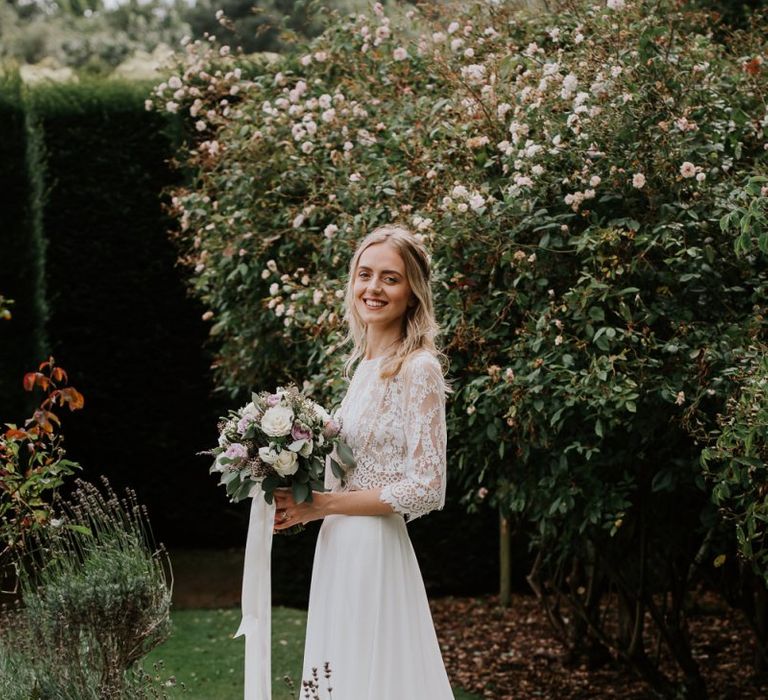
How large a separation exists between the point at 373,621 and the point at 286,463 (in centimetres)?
55

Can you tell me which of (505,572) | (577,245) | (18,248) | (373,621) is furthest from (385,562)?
(18,248)

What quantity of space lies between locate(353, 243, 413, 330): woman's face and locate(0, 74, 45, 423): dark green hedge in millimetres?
5192

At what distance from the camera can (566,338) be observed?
4023 millimetres

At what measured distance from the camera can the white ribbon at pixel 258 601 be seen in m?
3.17

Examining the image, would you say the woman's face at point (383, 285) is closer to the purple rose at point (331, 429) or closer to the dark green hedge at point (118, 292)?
the purple rose at point (331, 429)

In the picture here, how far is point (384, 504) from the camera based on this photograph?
3039mm

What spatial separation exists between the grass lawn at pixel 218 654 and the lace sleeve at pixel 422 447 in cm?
251

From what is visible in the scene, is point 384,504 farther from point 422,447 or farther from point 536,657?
point 536,657

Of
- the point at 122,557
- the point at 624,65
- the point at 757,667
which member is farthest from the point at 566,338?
the point at 757,667

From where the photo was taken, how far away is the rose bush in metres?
3.98

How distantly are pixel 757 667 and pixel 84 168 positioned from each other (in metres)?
5.71

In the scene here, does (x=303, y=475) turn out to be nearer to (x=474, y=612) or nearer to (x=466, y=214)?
(x=466, y=214)

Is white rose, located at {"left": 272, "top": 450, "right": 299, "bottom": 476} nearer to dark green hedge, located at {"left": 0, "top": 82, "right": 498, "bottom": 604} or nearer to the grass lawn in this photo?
the grass lawn

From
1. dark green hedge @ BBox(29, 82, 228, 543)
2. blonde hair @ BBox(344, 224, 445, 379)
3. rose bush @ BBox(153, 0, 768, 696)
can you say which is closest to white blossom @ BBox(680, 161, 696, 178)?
rose bush @ BBox(153, 0, 768, 696)
